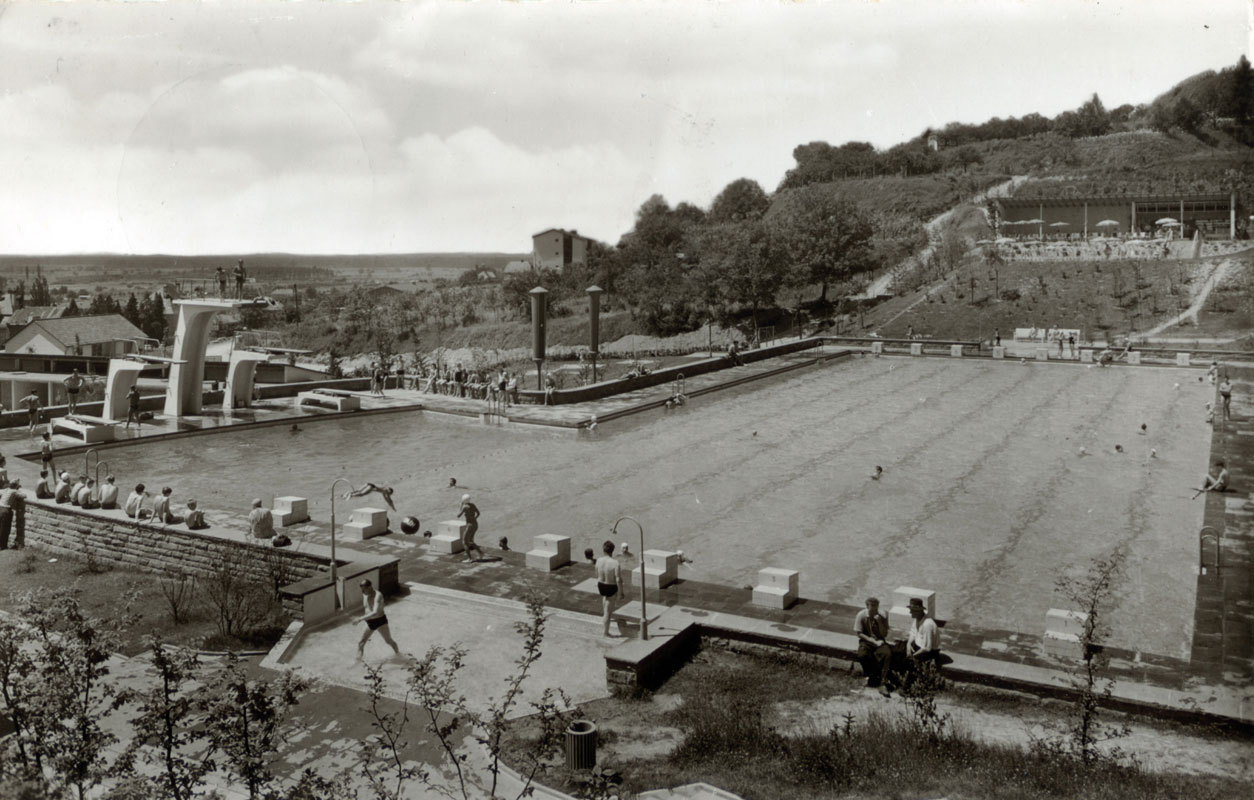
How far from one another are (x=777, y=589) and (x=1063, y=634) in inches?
143

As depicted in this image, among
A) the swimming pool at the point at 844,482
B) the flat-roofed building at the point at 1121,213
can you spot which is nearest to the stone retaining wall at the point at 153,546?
the swimming pool at the point at 844,482

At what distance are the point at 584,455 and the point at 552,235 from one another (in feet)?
307

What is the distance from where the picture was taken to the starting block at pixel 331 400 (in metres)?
31.5

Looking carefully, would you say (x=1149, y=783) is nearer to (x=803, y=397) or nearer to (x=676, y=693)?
(x=676, y=693)

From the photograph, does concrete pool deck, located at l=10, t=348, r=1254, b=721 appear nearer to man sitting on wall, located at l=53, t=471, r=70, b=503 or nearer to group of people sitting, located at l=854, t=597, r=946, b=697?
group of people sitting, located at l=854, t=597, r=946, b=697

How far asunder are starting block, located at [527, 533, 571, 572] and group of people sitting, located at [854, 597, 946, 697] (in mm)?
5660

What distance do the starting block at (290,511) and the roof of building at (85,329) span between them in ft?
124

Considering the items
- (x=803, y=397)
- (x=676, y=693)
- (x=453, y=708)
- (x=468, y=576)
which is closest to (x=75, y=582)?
(x=468, y=576)

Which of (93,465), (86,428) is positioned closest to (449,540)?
(93,465)

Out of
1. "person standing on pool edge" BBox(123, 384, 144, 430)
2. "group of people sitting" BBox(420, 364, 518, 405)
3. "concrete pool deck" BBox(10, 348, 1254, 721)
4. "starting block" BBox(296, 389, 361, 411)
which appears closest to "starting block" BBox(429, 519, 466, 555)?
"concrete pool deck" BBox(10, 348, 1254, 721)

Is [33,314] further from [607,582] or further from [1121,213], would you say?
[1121,213]

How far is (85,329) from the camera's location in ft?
167

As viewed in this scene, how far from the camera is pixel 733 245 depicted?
65250 millimetres

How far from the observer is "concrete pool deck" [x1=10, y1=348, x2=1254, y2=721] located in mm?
10555
